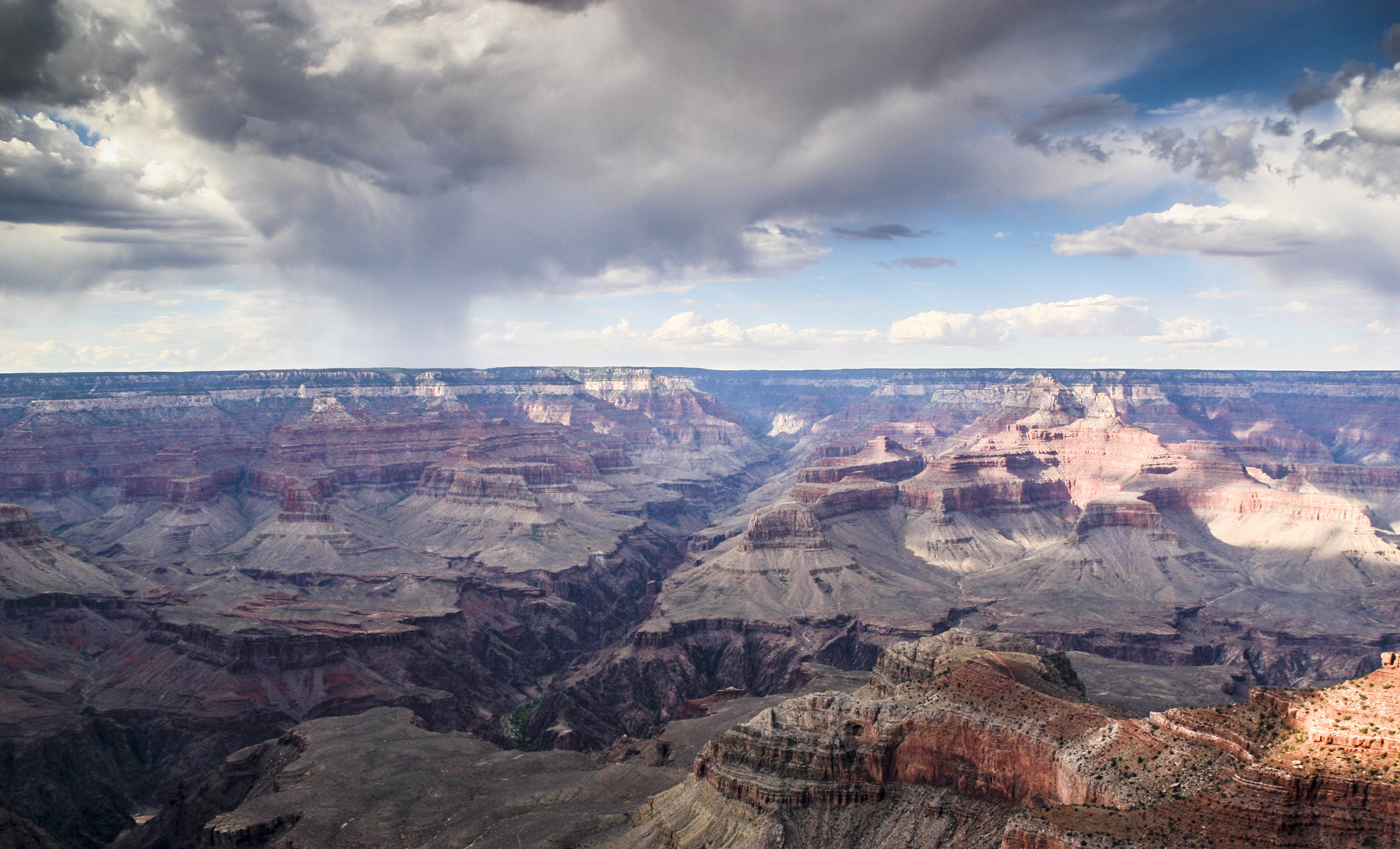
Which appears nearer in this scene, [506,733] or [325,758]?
[325,758]

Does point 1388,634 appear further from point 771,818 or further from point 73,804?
point 73,804

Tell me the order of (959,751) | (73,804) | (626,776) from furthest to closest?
(73,804) → (626,776) → (959,751)

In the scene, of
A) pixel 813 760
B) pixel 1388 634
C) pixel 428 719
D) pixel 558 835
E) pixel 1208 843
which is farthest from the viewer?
pixel 1388 634

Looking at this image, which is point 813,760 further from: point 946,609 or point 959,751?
point 946,609

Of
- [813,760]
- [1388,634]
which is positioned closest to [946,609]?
[1388,634]

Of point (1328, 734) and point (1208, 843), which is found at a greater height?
point (1328, 734)

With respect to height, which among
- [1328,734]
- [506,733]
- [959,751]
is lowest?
[506,733]

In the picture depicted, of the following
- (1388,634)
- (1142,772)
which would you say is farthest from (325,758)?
(1388,634)
